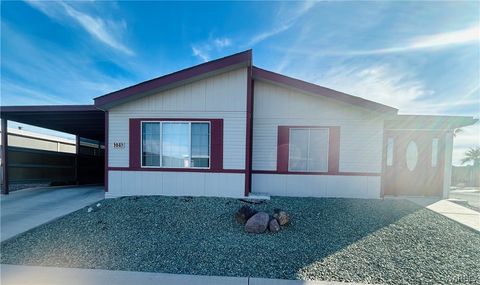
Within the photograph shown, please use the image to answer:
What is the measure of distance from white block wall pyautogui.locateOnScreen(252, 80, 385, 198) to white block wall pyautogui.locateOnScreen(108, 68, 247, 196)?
863 mm

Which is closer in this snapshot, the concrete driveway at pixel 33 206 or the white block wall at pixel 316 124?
the concrete driveway at pixel 33 206

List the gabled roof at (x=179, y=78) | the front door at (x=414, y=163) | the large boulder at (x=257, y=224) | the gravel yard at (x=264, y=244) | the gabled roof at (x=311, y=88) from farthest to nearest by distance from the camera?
the front door at (x=414, y=163), the gabled roof at (x=311, y=88), the gabled roof at (x=179, y=78), the large boulder at (x=257, y=224), the gravel yard at (x=264, y=244)

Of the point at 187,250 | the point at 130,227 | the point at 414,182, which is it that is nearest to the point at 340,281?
the point at 187,250

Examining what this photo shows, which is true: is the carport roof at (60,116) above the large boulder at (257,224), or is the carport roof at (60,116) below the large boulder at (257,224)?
above

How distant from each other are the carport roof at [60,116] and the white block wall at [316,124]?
598 cm

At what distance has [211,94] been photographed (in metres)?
6.43

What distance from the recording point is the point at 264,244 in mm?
3820

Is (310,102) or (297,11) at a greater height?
(297,11)

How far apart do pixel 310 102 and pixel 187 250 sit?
5.80 meters

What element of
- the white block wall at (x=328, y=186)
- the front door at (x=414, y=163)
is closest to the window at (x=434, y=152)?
the front door at (x=414, y=163)

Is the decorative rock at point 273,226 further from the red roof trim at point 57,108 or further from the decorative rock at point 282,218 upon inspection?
the red roof trim at point 57,108

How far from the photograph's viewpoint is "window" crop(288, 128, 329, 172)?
6.94 m

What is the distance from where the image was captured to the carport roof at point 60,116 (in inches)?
275

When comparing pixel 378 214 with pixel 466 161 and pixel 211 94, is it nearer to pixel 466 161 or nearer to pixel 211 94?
pixel 211 94
